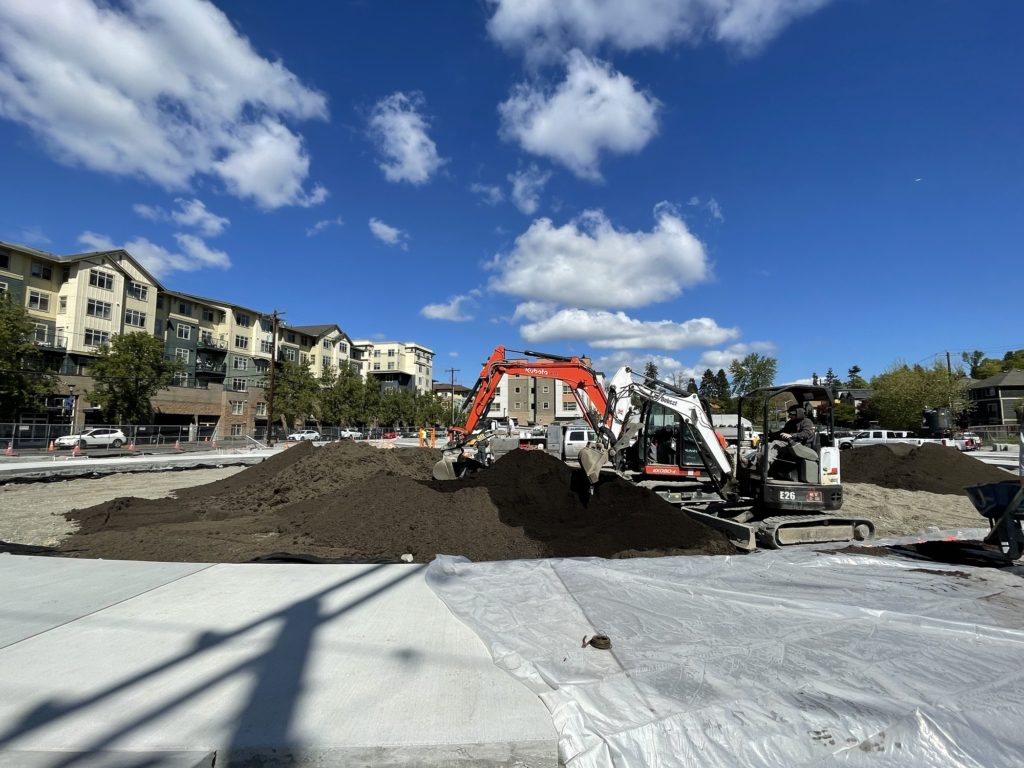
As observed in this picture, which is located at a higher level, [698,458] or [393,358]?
[393,358]

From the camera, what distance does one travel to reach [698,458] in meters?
10.6

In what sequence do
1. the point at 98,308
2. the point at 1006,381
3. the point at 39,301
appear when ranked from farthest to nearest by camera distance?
→ the point at 1006,381 < the point at 98,308 < the point at 39,301

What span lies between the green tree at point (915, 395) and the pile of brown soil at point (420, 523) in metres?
53.2

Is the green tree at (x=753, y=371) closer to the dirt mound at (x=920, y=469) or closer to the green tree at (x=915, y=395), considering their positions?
the green tree at (x=915, y=395)

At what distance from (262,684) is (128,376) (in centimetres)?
4717

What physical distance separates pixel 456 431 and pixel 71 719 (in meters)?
10.7

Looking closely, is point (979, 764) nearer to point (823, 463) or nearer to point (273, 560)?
point (823, 463)

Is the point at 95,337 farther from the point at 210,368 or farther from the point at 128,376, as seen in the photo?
the point at 210,368

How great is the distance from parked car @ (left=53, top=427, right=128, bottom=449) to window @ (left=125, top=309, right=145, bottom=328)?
21.4 m

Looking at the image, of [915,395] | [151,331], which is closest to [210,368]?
[151,331]

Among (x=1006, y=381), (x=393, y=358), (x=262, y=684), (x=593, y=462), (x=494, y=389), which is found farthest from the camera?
(x=393, y=358)

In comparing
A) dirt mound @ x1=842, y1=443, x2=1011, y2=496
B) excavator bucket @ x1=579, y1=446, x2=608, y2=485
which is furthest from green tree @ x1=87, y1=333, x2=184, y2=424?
dirt mound @ x1=842, y1=443, x2=1011, y2=496

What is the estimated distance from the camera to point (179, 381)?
5531 centimetres

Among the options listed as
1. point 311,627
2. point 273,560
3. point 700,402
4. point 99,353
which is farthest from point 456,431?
point 99,353
